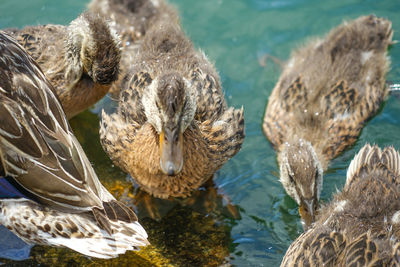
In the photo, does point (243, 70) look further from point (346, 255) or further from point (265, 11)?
point (346, 255)

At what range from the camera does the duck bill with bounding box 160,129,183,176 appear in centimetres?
397

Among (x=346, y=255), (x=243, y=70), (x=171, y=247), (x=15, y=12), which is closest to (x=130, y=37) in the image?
(x=243, y=70)

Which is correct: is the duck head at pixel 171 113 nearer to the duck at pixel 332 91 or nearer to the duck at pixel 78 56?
the duck at pixel 78 56

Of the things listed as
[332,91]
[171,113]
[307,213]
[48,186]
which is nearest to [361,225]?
[307,213]

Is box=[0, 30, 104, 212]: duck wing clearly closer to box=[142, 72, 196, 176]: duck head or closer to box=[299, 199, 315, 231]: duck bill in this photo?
box=[142, 72, 196, 176]: duck head

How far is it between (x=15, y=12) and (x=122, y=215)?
363 cm

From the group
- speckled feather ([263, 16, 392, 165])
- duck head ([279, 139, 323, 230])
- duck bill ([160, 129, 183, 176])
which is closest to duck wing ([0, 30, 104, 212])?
duck bill ([160, 129, 183, 176])

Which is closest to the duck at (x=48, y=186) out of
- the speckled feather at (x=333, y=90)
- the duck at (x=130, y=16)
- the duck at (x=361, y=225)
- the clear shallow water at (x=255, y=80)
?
the clear shallow water at (x=255, y=80)

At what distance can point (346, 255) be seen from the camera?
3557mm

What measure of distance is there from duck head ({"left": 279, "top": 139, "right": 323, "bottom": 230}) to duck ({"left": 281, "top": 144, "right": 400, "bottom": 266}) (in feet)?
0.71

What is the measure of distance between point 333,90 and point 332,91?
0.01 meters

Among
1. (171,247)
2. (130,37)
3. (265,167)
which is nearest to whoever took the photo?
(171,247)

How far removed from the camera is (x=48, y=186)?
348 centimetres

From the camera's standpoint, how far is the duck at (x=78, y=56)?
15.7 feet
